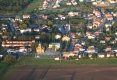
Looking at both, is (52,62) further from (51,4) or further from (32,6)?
(51,4)

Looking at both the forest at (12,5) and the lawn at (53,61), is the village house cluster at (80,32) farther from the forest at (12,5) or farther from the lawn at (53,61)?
the forest at (12,5)

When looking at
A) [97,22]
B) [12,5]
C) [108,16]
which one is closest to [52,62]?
[97,22]

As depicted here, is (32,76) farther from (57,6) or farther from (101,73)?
(57,6)

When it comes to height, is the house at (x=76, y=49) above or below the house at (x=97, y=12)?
below

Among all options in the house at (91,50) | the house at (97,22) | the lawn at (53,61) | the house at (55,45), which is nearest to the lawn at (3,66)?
the lawn at (53,61)

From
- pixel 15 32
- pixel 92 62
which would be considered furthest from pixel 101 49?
pixel 15 32

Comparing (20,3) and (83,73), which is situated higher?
(20,3)

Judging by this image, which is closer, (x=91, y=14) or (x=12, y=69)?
(x=12, y=69)
